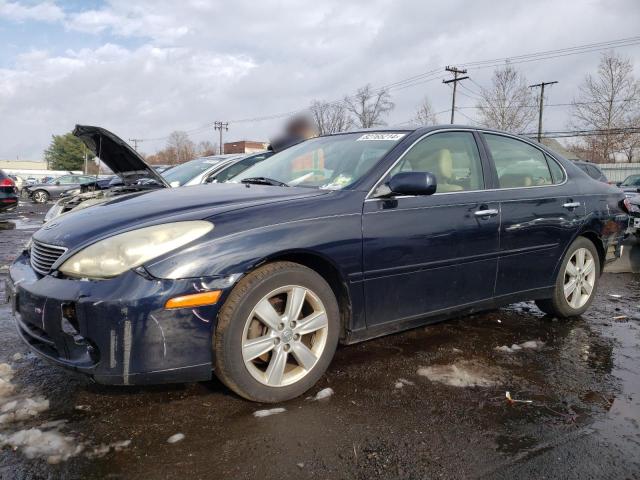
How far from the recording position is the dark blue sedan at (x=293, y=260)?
235 cm

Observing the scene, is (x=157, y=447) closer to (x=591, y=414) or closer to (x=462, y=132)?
(x=591, y=414)

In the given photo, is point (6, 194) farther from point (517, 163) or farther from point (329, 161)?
point (517, 163)

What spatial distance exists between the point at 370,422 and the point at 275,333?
653 mm

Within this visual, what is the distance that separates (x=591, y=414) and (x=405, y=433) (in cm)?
106

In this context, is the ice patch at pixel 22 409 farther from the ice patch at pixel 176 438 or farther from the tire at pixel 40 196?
the tire at pixel 40 196

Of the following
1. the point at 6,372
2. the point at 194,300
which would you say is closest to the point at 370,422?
the point at 194,300

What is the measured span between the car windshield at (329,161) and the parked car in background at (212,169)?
10.9ft

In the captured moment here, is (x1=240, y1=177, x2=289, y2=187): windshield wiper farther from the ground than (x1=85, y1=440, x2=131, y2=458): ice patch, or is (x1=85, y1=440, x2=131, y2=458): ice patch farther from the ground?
(x1=240, y1=177, x2=289, y2=187): windshield wiper

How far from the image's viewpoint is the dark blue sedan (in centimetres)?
235

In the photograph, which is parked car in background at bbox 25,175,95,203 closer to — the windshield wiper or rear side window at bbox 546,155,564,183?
the windshield wiper

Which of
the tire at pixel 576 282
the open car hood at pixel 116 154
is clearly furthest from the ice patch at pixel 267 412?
the open car hood at pixel 116 154

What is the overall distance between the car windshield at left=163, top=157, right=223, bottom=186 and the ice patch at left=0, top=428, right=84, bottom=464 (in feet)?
18.3

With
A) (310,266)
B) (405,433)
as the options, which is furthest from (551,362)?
(310,266)

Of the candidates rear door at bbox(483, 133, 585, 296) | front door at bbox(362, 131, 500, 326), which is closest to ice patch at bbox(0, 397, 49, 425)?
front door at bbox(362, 131, 500, 326)
